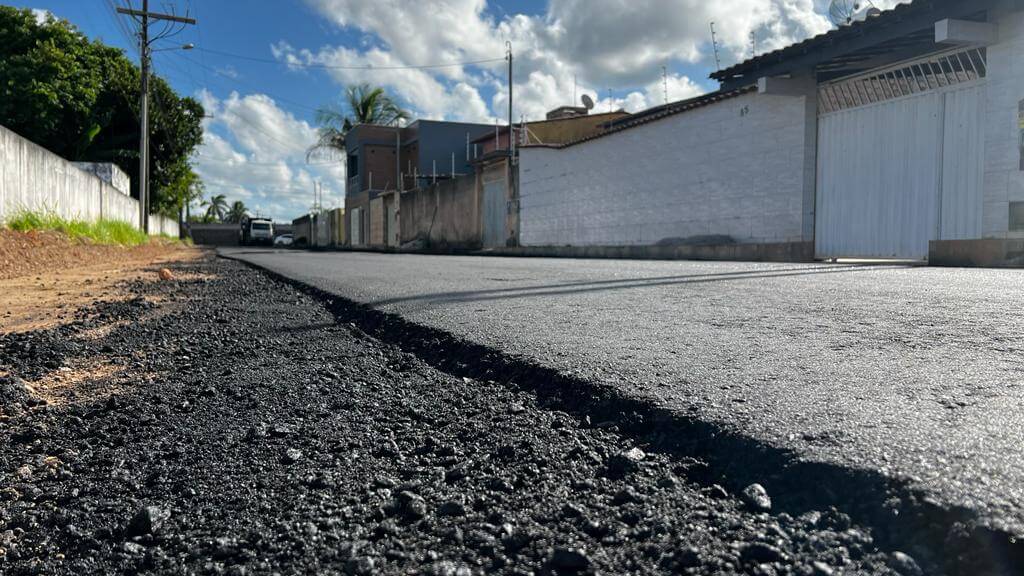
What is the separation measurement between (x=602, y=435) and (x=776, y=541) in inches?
25.1

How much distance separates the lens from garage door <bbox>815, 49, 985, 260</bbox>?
10.2m

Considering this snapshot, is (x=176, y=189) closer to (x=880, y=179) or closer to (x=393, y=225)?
(x=393, y=225)

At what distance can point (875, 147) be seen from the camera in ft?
38.5

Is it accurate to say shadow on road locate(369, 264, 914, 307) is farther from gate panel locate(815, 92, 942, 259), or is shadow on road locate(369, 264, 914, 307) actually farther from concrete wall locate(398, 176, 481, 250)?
concrete wall locate(398, 176, 481, 250)

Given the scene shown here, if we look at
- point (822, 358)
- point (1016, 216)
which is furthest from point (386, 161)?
point (822, 358)

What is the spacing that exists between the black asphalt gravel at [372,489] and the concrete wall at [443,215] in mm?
25111

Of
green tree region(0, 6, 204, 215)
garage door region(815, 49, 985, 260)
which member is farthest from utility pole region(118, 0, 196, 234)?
garage door region(815, 49, 985, 260)

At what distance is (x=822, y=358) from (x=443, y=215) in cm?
2933

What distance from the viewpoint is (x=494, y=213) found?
26094 mm

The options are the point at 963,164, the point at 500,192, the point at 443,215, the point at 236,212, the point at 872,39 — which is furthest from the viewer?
the point at 236,212

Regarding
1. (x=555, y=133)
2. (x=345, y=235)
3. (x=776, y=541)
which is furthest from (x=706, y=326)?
(x=345, y=235)

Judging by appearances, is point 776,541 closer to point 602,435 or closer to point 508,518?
point 508,518

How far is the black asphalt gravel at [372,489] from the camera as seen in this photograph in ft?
3.63

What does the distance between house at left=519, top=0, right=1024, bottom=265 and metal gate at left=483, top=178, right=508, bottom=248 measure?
7543 millimetres
